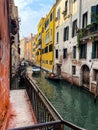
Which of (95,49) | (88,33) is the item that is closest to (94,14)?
(88,33)

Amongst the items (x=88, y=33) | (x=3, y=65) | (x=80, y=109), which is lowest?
(x=80, y=109)

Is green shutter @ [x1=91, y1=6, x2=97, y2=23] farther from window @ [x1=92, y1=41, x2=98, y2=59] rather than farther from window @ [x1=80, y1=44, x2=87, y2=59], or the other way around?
window @ [x1=80, y1=44, x2=87, y2=59]

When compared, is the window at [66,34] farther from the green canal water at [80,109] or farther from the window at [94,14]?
the green canal water at [80,109]

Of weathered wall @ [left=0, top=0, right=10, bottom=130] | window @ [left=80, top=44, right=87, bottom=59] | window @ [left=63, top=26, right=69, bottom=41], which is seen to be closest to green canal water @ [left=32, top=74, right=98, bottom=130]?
window @ [left=80, top=44, right=87, bottom=59]

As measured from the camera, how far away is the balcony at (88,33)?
1634 cm

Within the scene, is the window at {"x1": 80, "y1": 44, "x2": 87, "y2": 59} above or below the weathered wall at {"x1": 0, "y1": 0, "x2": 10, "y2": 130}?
above

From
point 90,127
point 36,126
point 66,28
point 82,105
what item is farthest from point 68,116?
point 66,28

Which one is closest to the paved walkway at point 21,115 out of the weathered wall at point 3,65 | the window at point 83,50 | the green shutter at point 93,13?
the weathered wall at point 3,65

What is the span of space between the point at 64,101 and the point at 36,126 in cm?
1303

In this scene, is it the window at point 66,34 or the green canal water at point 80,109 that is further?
the window at point 66,34

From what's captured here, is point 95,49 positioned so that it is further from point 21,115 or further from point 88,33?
point 21,115

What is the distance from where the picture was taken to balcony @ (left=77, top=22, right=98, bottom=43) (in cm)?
1634

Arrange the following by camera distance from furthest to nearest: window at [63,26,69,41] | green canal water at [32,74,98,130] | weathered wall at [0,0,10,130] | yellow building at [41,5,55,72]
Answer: yellow building at [41,5,55,72] → window at [63,26,69,41] → green canal water at [32,74,98,130] → weathered wall at [0,0,10,130]

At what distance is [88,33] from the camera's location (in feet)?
57.6
